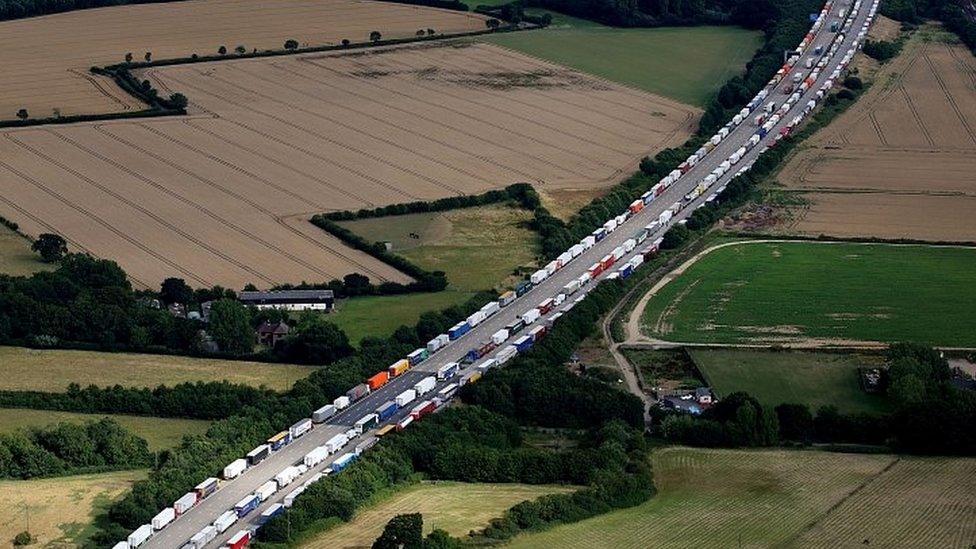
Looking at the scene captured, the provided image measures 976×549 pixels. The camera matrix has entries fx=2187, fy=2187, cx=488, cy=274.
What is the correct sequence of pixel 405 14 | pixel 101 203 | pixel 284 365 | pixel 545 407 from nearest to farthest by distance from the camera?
1. pixel 545 407
2. pixel 284 365
3. pixel 101 203
4. pixel 405 14

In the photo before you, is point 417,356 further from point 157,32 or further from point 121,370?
point 157,32

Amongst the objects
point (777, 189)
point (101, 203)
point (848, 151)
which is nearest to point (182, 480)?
point (101, 203)

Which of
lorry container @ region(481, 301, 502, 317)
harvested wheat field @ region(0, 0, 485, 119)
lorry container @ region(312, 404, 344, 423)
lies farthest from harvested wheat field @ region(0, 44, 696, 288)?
lorry container @ region(312, 404, 344, 423)

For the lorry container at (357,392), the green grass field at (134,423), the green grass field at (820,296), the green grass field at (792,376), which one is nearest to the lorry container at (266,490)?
the green grass field at (134,423)

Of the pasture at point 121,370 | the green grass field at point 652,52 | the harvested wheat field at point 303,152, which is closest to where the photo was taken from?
the pasture at point 121,370

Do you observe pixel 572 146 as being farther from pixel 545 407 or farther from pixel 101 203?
pixel 545 407

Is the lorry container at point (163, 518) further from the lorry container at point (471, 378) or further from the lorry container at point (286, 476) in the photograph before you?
the lorry container at point (471, 378)
